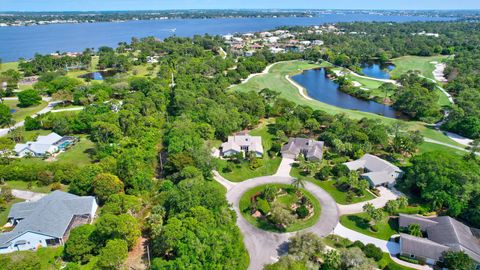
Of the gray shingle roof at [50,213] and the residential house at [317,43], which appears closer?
the gray shingle roof at [50,213]

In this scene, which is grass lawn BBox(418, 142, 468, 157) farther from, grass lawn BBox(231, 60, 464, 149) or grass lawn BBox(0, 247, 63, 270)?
grass lawn BBox(0, 247, 63, 270)

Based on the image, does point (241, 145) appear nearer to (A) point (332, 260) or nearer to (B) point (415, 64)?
(A) point (332, 260)

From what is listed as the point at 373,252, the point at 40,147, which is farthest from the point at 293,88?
the point at 373,252

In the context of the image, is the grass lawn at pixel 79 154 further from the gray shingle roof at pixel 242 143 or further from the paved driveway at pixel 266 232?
the paved driveway at pixel 266 232

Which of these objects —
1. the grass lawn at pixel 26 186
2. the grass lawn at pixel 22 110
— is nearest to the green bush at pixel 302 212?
the grass lawn at pixel 26 186

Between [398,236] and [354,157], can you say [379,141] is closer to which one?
[354,157]

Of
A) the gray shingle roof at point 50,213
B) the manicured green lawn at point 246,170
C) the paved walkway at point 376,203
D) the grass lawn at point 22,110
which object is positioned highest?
the gray shingle roof at point 50,213
